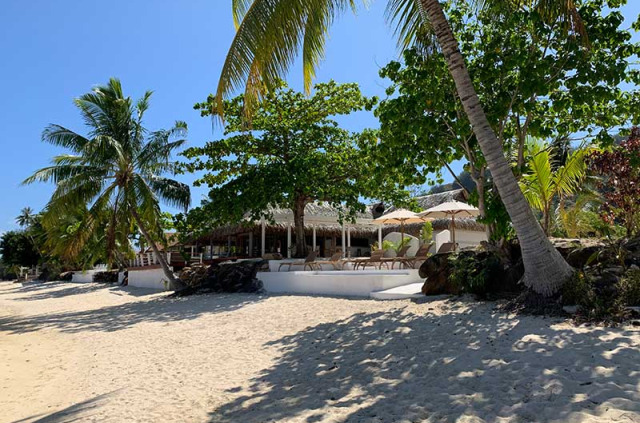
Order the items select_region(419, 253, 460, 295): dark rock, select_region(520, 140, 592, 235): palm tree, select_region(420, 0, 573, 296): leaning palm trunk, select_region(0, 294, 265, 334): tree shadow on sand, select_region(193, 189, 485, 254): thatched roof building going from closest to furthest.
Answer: select_region(420, 0, 573, 296): leaning palm trunk, select_region(419, 253, 460, 295): dark rock, select_region(520, 140, 592, 235): palm tree, select_region(0, 294, 265, 334): tree shadow on sand, select_region(193, 189, 485, 254): thatched roof building

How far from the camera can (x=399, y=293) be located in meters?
9.27

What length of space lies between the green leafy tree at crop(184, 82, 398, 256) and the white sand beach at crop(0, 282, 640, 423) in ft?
18.7

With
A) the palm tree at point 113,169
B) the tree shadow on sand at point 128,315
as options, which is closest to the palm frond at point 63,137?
the palm tree at point 113,169

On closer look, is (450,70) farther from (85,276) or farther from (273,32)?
(85,276)

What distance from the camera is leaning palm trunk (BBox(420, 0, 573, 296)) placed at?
256 inches

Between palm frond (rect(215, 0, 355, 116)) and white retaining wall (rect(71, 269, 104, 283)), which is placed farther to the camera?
white retaining wall (rect(71, 269, 104, 283))

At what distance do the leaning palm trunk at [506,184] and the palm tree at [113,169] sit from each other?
37.3 ft

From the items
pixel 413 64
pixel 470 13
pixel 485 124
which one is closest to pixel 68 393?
pixel 485 124

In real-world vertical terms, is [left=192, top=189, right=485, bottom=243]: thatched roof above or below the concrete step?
above

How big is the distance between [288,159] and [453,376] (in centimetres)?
1134

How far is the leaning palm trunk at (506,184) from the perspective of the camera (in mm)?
6500

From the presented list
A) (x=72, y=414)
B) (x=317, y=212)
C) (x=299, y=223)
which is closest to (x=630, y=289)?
(x=72, y=414)

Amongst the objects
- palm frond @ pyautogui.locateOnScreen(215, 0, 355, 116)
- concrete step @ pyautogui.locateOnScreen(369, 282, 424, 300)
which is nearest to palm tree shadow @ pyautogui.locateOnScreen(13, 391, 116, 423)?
palm frond @ pyautogui.locateOnScreen(215, 0, 355, 116)

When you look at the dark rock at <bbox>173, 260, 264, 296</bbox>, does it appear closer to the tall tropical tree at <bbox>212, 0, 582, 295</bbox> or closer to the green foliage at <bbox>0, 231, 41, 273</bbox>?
the tall tropical tree at <bbox>212, 0, 582, 295</bbox>
